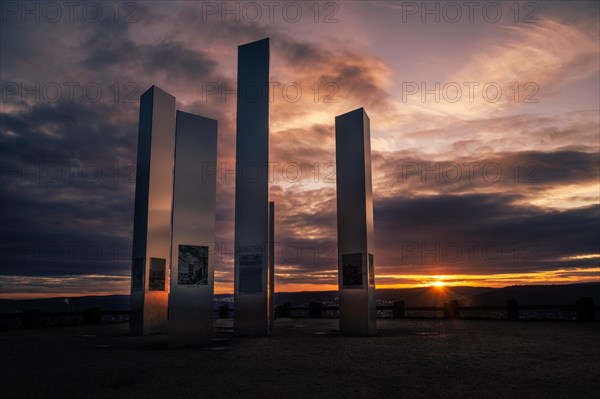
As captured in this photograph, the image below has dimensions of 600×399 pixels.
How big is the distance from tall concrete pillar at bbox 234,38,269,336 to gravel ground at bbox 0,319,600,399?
5.21 feet

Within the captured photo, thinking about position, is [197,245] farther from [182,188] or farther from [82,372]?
[82,372]

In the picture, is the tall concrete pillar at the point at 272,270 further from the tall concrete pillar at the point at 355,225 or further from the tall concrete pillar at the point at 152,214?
the tall concrete pillar at the point at 355,225

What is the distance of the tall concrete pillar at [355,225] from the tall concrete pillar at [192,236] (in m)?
5.72

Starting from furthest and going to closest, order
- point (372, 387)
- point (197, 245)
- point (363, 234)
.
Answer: point (363, 234) → point (197, 245) → point (372, 387)

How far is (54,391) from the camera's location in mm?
8734

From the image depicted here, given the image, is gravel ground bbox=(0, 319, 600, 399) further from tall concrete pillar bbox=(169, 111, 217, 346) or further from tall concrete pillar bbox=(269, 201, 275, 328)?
tall concrete pillar bbox=(269, 201, 275, 328)

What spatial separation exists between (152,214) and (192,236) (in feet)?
21.3

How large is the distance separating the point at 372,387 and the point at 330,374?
57.8 inches

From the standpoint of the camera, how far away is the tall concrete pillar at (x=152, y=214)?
2112 centimetres

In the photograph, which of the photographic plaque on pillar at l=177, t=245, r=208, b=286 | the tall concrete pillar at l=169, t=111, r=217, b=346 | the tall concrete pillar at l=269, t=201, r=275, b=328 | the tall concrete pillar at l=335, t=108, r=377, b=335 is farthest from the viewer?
the tall concrete pillar at l=269, t=201, r=275, b=328

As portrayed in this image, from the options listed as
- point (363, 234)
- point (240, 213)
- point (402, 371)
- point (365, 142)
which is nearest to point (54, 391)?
point (402, 371)

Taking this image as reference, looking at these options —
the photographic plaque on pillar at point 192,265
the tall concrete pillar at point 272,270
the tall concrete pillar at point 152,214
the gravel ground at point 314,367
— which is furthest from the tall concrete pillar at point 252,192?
the tall concrete pillar at point 272,270

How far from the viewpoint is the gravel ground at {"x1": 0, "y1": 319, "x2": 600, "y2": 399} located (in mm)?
8516

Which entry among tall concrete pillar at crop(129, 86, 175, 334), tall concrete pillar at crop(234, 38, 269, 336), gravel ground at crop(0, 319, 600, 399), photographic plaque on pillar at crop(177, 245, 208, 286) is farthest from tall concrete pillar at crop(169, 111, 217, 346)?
tall concrete pillar at crop(129, 86, 175, 334)
